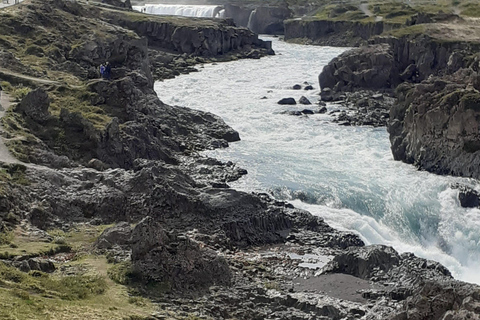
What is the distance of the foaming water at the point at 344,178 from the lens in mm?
47406

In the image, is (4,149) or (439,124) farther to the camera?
(439,124)

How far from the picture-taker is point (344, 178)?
190 feet

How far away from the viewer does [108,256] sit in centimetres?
3409

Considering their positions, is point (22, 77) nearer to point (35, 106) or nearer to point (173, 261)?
point (35, 106)

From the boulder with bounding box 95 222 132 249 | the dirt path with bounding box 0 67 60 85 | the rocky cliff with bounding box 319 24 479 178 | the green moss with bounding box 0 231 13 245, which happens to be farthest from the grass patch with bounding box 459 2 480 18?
the green moss with bounding box 0 231 13 245

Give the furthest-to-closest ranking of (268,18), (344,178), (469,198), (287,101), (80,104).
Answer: (268,18), (287,101), (80,104), (344,178), (469,198)

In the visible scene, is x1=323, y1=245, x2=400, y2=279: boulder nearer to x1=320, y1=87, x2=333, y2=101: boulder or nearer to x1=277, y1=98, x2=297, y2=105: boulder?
x1=277, y1=98, x2=297, y2=105: boulder

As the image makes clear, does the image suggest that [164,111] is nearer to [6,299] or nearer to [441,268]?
[441,268]

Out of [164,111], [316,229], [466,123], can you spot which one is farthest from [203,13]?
[316,229]

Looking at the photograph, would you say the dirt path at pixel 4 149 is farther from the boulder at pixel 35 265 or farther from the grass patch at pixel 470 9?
the grass patch at pixel 470 9

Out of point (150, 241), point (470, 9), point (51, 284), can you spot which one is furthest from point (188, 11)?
point (51, 284)

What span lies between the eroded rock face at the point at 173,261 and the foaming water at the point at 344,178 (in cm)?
1498

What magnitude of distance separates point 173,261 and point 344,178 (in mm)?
27687

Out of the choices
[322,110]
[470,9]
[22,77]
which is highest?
[470,9]
